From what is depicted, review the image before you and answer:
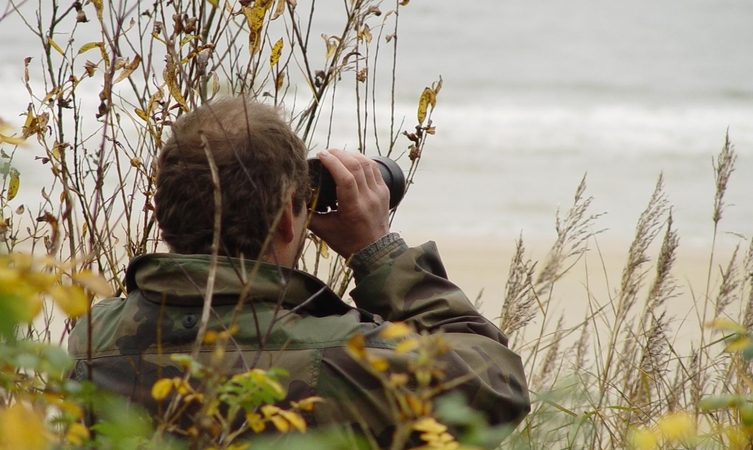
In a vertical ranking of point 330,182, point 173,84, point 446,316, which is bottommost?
point 446,316

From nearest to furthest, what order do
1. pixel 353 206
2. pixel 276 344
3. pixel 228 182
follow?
pixel 276 344 → pixel 228 182 → pixel 353 206

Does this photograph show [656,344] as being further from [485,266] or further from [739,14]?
[739,14]

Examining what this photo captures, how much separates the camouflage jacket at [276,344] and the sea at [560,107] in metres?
4.14

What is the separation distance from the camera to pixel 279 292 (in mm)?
1495

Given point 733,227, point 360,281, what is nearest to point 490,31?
point 733,227

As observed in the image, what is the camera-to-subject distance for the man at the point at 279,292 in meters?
1.45

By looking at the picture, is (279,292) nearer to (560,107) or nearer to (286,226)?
(286,226)

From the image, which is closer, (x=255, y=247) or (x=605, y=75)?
(x=255, y=247)

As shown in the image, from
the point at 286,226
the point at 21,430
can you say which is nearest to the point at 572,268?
the point at 286,226

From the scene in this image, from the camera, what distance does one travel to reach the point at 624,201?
7.92 metres

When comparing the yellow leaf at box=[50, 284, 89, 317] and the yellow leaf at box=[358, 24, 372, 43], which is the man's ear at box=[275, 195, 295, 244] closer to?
the yellow leaf at box=[358, 24, 372, 43]

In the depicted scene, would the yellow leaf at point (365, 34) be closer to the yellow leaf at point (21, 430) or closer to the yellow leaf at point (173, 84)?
the yellow leaf at point (173, 84)

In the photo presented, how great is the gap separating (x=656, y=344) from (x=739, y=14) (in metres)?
14.1

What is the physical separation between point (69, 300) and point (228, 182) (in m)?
0.85
